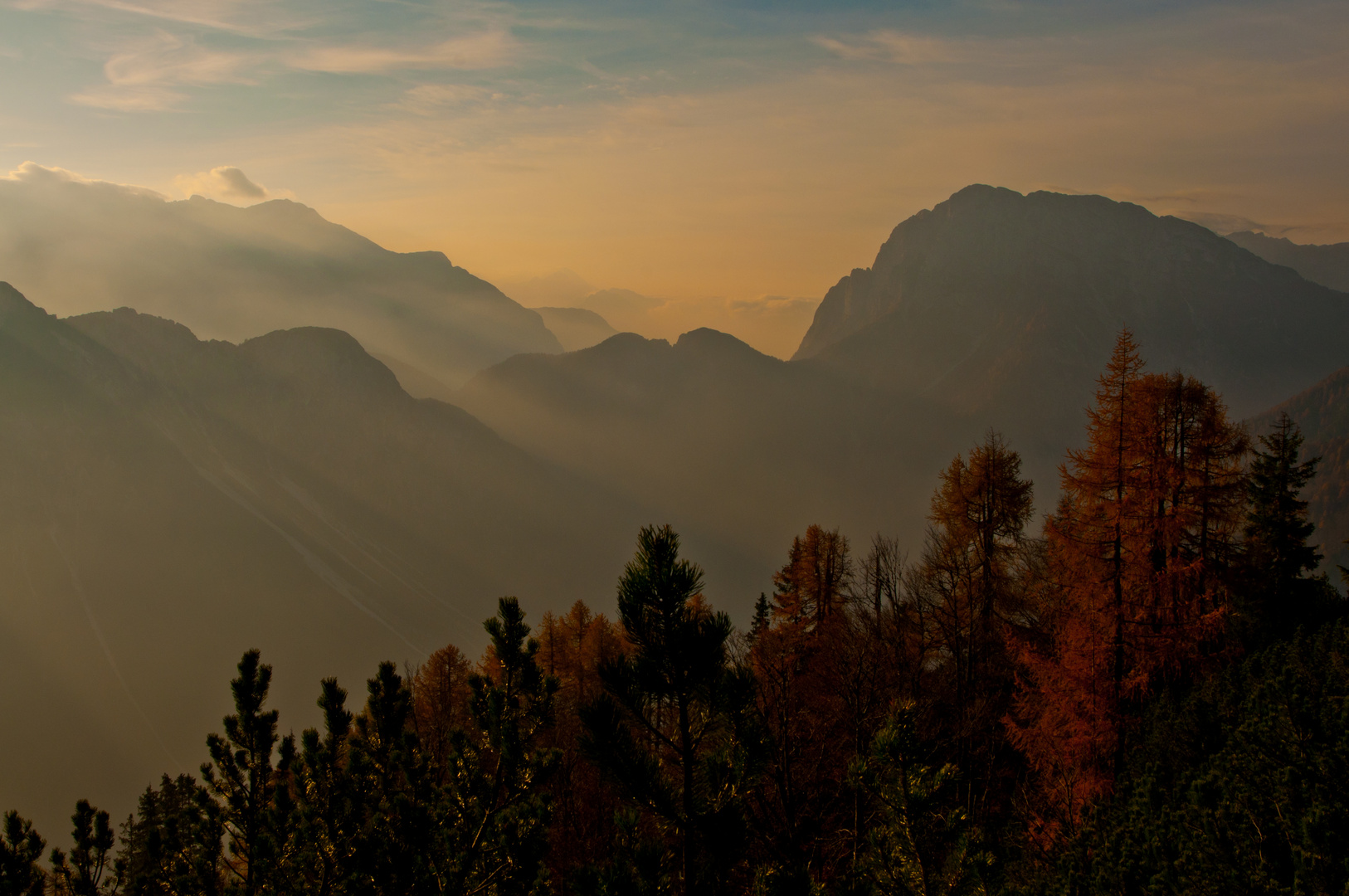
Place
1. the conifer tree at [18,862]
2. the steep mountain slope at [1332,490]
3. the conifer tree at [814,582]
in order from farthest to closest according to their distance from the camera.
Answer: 1. the steep mountain slope at [1332,490]
2. the conifer tree at [814,582]
3. the conifer tree at [18,862]

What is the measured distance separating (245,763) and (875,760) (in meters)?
8.27

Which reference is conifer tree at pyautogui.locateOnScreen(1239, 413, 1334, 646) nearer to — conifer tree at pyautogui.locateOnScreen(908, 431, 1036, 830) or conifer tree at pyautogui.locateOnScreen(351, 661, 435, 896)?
conifer tree at pyautogui.locateOnScreen(908, 431, 1036, 830)

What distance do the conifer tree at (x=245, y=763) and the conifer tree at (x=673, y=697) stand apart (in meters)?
5.31

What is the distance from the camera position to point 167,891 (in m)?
9.40

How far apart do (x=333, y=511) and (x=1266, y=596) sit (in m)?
208

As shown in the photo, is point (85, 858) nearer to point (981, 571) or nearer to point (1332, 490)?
point (981, 571)

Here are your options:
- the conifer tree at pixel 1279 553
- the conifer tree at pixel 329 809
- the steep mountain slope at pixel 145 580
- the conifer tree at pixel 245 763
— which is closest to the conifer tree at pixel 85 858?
the conifer tree at pixel 245 763

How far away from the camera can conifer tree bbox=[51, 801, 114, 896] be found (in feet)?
29.2

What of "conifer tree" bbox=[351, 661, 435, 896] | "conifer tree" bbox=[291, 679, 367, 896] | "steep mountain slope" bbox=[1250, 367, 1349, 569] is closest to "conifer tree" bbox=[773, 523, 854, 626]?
"conifer tree" bbox=[351, 661, 435, 896]

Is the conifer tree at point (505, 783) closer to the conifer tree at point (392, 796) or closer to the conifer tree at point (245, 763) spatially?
the conifer tree at point (392, 796)

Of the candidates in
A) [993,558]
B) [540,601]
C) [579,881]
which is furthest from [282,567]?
[579,881]

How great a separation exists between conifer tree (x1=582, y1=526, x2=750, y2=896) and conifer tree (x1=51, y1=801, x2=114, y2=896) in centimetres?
659

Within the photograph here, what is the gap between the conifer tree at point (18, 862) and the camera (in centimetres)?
840

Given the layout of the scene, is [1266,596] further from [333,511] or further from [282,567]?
[333,511]
